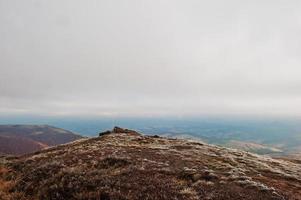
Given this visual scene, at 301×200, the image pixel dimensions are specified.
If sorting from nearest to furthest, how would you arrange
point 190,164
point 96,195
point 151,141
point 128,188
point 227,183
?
point 96,195, point 128,188, point 227,183, point 190,164, point 151,141

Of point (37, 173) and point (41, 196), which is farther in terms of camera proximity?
point (37, 173)

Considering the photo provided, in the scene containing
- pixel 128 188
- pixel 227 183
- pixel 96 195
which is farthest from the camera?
pixel 227 183

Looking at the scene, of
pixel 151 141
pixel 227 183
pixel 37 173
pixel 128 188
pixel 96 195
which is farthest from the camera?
pixel 151 141

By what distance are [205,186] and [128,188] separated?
→ 542 cm

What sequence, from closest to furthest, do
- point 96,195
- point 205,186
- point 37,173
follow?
point 96,195, point 205,186, point 37,173

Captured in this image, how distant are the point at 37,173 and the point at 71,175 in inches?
160

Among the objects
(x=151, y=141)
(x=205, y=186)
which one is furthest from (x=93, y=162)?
(x=151, y=141)

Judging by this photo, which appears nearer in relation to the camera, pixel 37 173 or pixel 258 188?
pixel 258 188

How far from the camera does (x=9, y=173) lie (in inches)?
1117

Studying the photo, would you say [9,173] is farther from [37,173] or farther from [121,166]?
[121,166]

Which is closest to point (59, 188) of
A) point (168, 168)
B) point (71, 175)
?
point (71, 175)

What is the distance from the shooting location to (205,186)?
21141 mm

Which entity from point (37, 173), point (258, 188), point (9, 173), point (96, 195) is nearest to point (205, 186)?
point (258, 188)

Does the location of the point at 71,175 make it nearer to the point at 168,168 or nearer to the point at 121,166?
the point at 121,166
